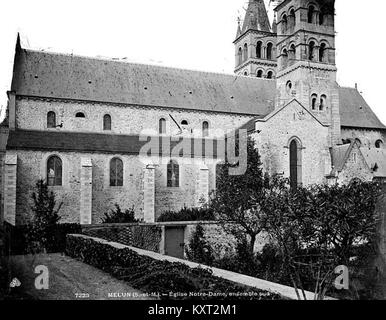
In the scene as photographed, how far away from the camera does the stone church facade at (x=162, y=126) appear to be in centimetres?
2503

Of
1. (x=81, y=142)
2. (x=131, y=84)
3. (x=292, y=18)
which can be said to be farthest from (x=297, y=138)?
(x=81, y=142)

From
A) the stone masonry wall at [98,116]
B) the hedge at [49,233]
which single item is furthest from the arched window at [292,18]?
the hedge at [49,233]

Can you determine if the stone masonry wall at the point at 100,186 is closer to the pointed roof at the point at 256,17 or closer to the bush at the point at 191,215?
the bush at the point at 191,215

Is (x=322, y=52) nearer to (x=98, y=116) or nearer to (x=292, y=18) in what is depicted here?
(x=292, y=18)

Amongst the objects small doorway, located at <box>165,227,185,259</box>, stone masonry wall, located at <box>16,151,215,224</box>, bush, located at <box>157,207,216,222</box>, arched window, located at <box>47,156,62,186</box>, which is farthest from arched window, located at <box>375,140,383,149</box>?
arched window, located at <box>47,156,62,186</box>

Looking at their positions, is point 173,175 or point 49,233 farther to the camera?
point 173,175

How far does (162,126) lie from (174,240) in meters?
9.14

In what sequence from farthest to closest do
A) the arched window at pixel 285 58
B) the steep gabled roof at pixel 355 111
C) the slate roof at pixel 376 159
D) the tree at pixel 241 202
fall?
the arched window at pixel 285 58
the steep gabled roof at pixel 355 111
the slate roof at pixel 376 159
the tree at pixel 241 202

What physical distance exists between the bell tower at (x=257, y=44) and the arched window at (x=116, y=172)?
2725cm

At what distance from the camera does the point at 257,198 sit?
71.6 ft

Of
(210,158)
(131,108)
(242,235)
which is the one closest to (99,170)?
(131,108)

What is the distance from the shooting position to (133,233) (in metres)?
22.9

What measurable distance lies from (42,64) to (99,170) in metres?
7.56
